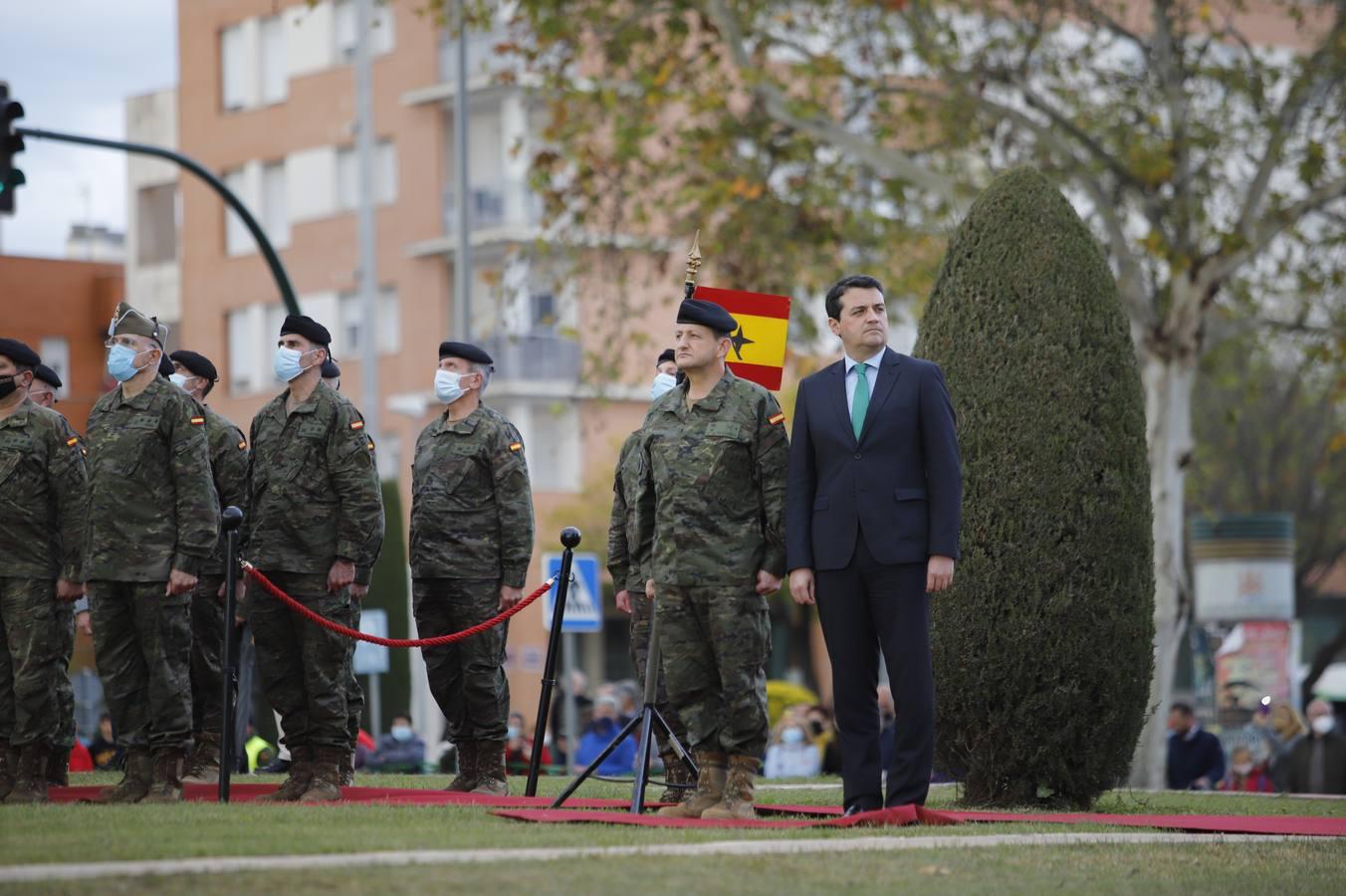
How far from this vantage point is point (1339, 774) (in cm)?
2084

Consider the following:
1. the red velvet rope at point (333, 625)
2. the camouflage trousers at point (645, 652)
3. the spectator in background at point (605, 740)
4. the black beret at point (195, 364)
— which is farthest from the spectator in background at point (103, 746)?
the red velvet rope at point (333, 625)

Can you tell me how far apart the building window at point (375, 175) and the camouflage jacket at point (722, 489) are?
41200 millimetres

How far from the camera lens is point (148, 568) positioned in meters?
11.6

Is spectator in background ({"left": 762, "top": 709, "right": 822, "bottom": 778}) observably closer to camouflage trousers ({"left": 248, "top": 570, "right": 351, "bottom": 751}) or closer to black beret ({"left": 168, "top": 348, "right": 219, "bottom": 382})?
black beret ({"left": 168, "top": 348, "right": 219, "bottom": 382})

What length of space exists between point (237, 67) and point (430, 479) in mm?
42378

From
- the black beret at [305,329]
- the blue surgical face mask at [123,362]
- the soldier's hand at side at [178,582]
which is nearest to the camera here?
the soldier's hand at side at [178,582]

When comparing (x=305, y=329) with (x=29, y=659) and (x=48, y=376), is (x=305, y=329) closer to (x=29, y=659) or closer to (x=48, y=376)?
(x=29, y=659)

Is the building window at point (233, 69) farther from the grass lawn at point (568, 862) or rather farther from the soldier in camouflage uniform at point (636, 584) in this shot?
the grass lawn at point (568, 862)

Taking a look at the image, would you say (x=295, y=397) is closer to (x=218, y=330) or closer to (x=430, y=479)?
(x=430, y=479)

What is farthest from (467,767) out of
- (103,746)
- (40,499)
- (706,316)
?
(103,746)

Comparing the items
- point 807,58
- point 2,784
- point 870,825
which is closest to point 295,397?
point 2,784

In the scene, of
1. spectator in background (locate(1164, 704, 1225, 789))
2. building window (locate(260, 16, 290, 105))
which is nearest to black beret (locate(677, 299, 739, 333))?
spectator in background (locate(1164, 704, 1225, 789))

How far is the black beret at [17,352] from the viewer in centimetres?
1262

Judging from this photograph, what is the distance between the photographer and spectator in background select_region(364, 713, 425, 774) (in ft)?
73.7
